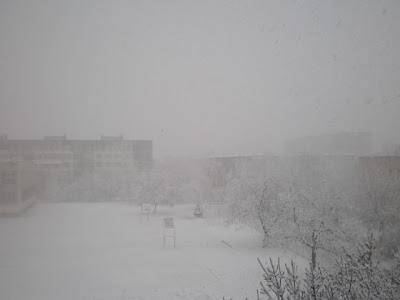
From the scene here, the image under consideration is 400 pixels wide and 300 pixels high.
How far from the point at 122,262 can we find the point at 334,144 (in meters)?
29.8

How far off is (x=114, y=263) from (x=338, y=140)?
30.2m

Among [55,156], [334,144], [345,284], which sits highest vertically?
[334,144]

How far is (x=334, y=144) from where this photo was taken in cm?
3188

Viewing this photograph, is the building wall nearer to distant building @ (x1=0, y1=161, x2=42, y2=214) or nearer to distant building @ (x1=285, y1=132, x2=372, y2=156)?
distant building @ (x1=0, y1=161, x2=42, y2=214)

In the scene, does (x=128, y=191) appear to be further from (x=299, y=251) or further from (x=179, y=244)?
(x=299, y=251)

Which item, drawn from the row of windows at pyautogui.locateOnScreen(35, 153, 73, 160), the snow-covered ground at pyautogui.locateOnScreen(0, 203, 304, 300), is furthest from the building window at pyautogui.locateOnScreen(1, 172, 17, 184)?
the row of windows at pyautogui.locateOnScreen(35, 153, 73, 160)

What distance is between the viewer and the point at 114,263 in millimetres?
9797

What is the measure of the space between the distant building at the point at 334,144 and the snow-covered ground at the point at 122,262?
19688 mm

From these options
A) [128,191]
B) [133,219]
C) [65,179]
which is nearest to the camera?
[133,219]

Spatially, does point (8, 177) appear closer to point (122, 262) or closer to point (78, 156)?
point (122, 262)

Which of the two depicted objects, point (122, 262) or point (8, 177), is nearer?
point (8, 177)

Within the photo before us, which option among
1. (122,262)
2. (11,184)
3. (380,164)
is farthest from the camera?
(380,164)

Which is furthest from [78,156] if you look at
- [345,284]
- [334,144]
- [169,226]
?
[334,144]

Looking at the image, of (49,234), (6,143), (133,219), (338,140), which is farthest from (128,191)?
(338,140)
